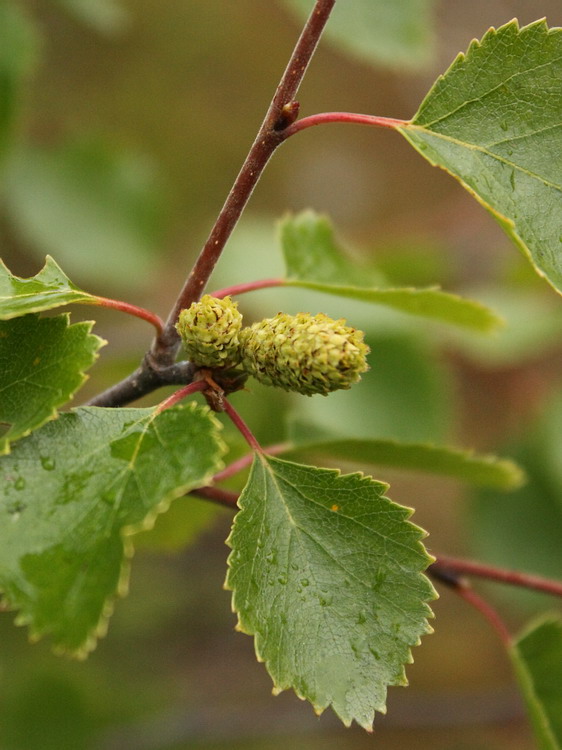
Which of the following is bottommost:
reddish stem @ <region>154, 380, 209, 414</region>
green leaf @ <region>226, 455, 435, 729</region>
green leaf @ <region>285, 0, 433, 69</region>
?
green leaf @ <region>226, 455, 435, 729</region>

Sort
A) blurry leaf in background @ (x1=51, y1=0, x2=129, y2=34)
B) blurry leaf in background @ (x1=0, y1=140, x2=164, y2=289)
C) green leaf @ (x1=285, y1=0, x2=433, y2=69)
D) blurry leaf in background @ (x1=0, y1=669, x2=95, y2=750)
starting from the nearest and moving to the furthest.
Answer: green leaf @ (x1=285, y1=0, x2=433, y2=69) → blurry leaf in background @ (x1=51, y1=0, x2=129, y2=34) → blurry leaf in background @ (x1=0, y1=669, x2=95, y2=750) → blurry leaf in background @ (x1=0, y1=140, x2=164, y2=289)

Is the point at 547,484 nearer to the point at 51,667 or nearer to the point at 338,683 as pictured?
the point at 51,667

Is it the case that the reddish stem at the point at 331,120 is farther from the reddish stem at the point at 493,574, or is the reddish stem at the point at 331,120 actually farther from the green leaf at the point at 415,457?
the reddish stem at the point at 493,574

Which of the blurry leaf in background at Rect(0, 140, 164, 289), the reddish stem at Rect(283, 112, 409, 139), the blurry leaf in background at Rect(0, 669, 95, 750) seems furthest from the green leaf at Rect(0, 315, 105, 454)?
the blurry leaf in background at Rect(0, 140, 164, 289)

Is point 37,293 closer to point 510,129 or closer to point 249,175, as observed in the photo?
point 249,175

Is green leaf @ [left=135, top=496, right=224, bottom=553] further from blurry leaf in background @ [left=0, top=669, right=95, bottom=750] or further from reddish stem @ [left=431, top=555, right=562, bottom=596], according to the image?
blurry leaf in background @ [left=0, top=669, right=95, bottom=750]

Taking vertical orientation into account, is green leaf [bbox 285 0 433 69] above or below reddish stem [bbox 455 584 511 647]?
above

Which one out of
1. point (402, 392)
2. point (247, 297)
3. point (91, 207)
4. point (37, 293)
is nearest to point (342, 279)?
point (37, 293)
